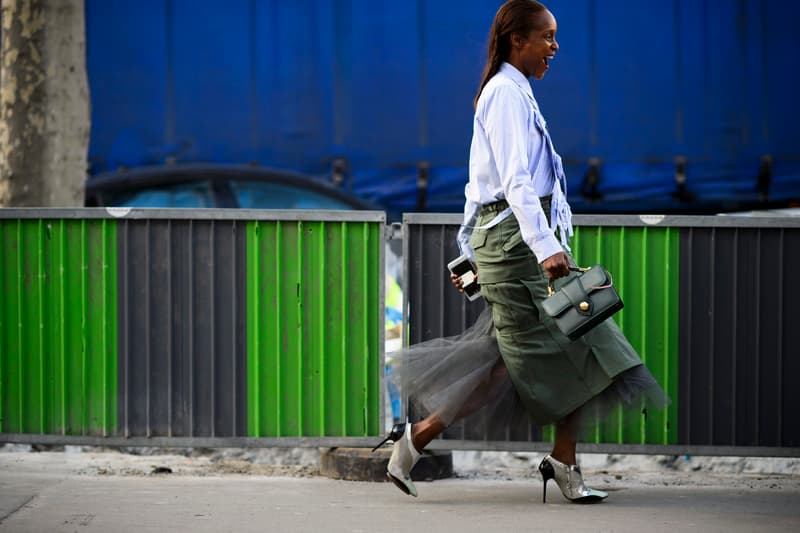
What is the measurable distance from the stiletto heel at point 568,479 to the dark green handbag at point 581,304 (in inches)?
25.1

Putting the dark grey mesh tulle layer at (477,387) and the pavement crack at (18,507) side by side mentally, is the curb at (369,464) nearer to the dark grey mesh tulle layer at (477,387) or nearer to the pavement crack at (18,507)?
the dark grey mesh tulle layer at (477,387)

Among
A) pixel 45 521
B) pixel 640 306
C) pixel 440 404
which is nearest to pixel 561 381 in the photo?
pixel 440 404

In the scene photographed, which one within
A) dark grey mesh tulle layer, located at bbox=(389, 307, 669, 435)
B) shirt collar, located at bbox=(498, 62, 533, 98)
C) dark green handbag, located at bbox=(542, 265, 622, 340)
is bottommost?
dark grey mesh tulle layer, located at bbox=(389, 307, 669, 435)

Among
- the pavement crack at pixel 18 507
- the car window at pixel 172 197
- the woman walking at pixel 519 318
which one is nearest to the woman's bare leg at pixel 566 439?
the woman walking at pixel 519 318

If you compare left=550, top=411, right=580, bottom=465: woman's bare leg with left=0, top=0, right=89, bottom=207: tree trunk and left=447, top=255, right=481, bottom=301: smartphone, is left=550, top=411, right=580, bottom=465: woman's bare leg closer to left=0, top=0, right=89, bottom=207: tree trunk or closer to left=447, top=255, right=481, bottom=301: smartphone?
left=447, top=255, right=481, bottom=301: smartphone

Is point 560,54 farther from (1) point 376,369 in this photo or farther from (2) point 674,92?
(1) point 376,369

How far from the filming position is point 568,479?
17.6ft

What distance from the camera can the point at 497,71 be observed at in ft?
17.1

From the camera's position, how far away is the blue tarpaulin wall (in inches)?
368

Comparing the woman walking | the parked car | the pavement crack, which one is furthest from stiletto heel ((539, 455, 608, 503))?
the parked car

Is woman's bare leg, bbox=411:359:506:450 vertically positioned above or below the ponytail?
below

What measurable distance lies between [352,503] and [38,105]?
4145mm

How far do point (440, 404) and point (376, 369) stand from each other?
0.89 meters

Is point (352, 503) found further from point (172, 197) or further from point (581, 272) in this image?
point (172, 197)
